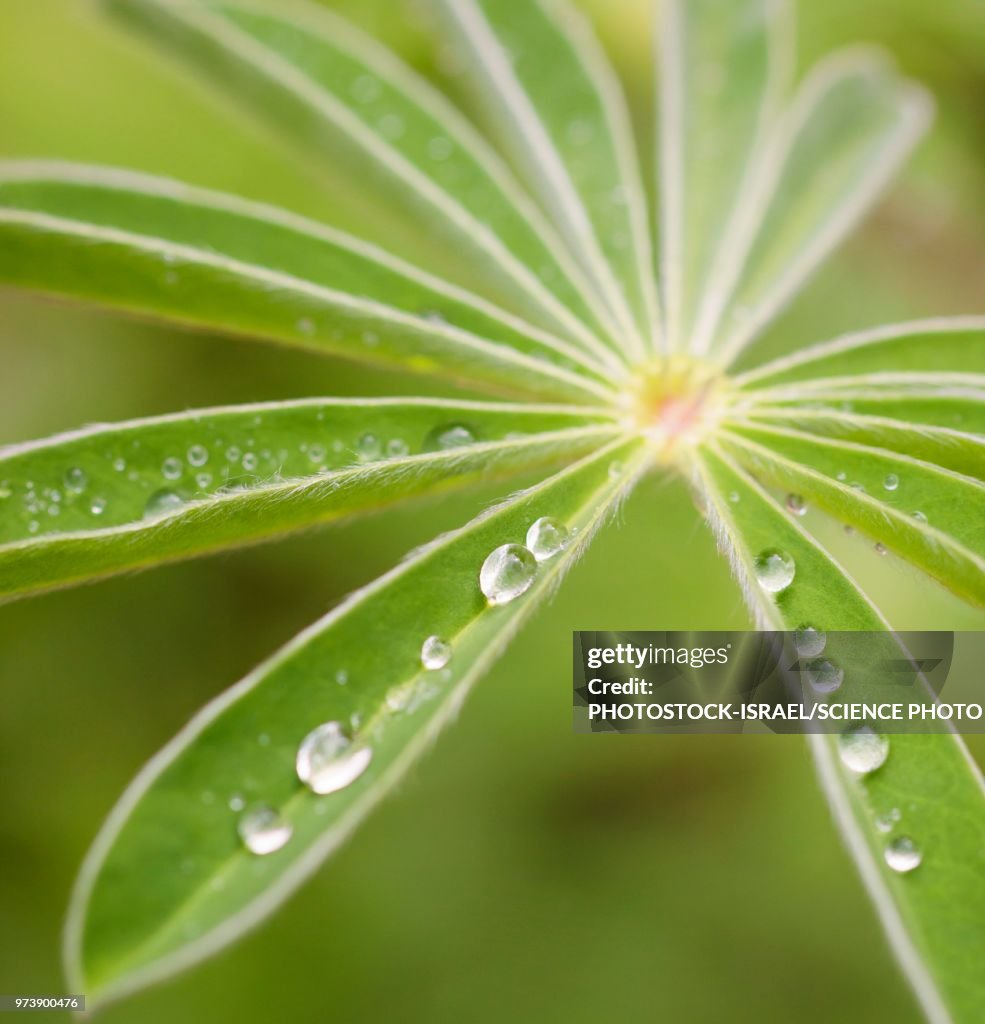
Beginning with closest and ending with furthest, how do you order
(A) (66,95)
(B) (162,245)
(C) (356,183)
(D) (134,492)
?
(D) (134,492) → (B) (162,245) → (C) (356,183) → (A) (66,95)

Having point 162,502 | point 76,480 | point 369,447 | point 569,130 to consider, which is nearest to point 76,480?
point 76,480

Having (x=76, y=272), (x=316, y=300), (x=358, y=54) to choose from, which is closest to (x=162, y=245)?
(x=76, y=272)

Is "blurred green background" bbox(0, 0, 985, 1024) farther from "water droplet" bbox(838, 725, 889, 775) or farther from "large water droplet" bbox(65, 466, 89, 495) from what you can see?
"large water droplet" bbox(65, 466, 89, 495)

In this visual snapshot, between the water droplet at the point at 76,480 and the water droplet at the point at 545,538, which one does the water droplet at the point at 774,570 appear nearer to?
the water droplet at the point at 545,538

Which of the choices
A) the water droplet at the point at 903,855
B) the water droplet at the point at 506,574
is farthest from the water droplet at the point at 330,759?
the water droplet at the point at 903,855

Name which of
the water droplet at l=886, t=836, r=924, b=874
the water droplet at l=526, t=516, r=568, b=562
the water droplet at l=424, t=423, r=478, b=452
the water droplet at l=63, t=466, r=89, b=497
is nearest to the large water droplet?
the water droplet at l=63, t=466, r=89, b=497

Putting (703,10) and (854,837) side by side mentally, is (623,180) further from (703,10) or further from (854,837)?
(854,837)
